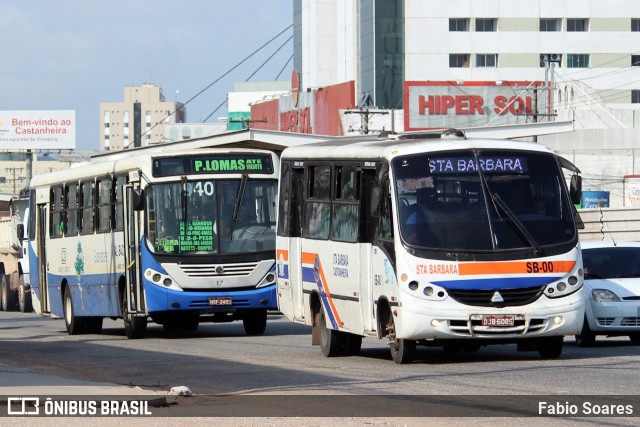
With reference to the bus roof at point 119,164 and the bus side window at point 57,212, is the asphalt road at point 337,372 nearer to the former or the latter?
the bus roof at point 119,164

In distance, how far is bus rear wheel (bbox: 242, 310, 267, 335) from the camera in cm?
2673

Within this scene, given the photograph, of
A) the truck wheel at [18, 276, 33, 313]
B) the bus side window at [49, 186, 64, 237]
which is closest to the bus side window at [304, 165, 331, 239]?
the bus side window at [49, 186, 64, 237]

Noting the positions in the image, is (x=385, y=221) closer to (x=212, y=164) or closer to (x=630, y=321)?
(x=630, y=321)

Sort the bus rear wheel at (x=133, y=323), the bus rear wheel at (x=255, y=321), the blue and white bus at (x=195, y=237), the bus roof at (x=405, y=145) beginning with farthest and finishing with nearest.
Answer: the bus rear wheel at (x=255, y=321) < the bus rear wheel at (x=133, y=323) < the blue and white bus at (x=195, y=237) < the bus roof at (x=405, y=145)

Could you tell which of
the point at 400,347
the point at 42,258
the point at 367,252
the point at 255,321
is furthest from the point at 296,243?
the point at 42,258

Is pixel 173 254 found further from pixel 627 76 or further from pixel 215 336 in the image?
pixel 627 76

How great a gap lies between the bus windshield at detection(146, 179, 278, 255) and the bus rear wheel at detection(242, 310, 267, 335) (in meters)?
1.49

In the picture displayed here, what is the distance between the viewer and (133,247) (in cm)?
2627

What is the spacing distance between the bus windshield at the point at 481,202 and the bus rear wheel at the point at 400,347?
113 cm

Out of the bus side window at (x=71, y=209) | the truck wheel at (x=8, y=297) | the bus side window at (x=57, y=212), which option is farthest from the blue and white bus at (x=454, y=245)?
the truck wheel at (x=8, y=297)

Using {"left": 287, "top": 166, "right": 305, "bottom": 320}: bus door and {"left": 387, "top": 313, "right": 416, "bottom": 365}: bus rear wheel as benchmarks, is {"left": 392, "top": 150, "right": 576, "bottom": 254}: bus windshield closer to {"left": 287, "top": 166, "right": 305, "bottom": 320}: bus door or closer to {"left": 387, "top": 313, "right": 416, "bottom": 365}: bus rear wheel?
{"left": 387, "top": 313, "right": 416, "bottom": 365}: bus rear wheel

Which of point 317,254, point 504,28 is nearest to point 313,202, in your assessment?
point 317,254

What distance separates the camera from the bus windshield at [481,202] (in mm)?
17531

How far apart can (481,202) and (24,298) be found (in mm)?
31571
